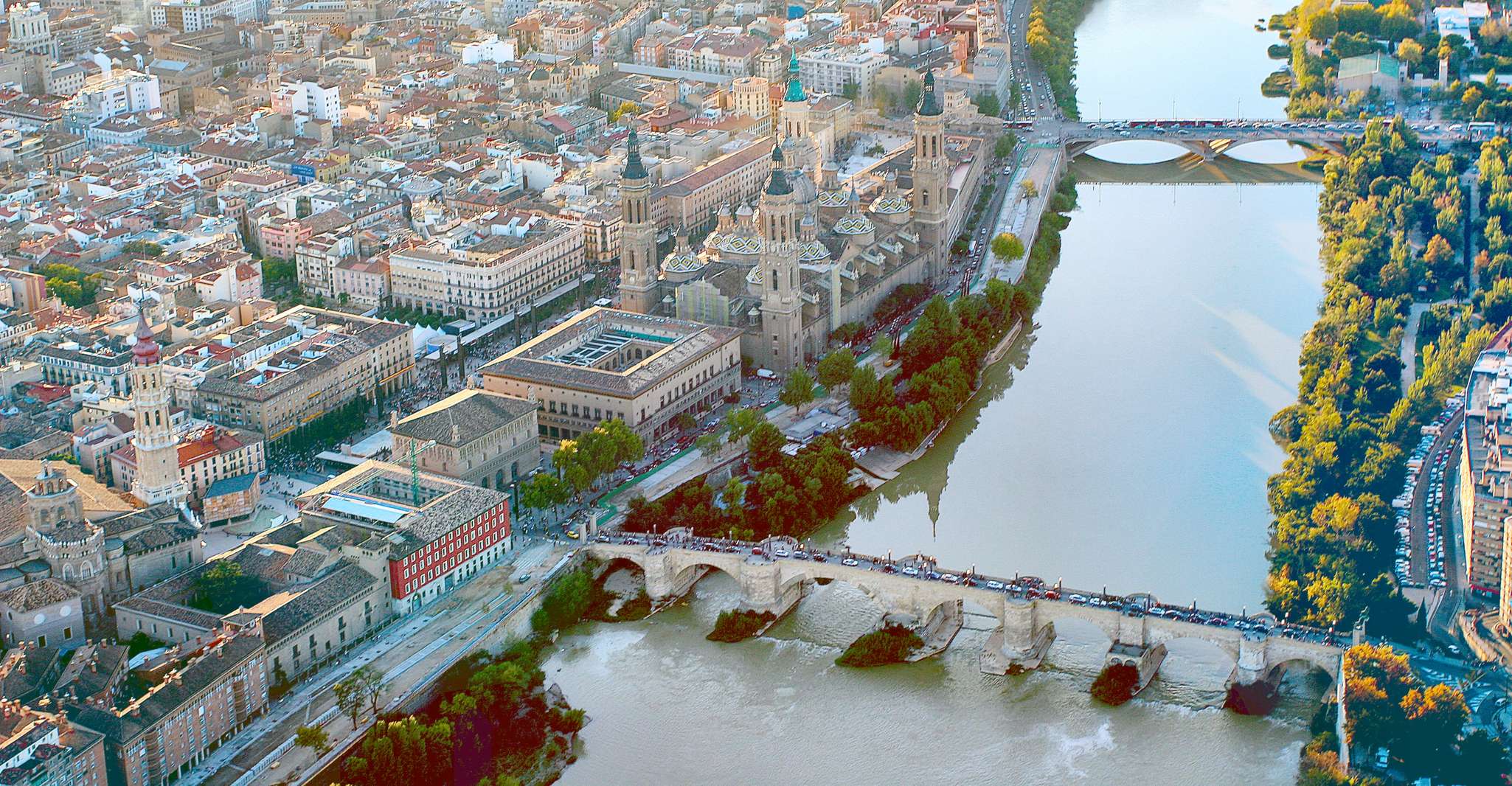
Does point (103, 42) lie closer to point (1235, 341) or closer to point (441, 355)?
point (441, 355)

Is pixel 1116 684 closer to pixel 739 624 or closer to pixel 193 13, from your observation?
pixel 739 624

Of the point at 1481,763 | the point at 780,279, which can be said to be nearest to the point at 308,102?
the point at 780,279

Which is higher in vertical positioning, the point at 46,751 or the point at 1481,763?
the point at 46,751

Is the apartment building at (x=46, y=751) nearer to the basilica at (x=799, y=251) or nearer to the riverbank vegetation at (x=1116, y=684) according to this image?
the riverbank vegetation at (x=1116, y=684)

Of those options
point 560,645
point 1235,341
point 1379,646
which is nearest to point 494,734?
point 560,645

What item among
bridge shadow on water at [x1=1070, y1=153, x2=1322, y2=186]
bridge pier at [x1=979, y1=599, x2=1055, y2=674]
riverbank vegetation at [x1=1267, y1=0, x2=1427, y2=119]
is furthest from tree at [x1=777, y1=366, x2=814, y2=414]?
riverbank vegetation at [x1=1267, y1=0, x2=1427, y2=119]

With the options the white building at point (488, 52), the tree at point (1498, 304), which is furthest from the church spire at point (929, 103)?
the white building at point (488, 52)
